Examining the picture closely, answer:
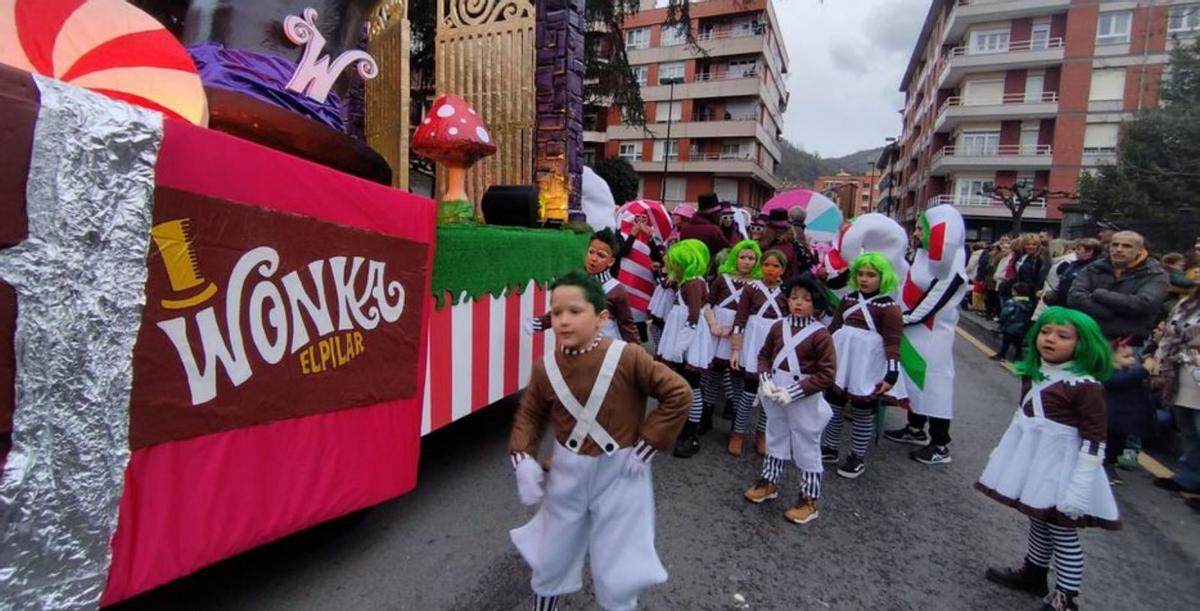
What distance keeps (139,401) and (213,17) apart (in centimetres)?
217

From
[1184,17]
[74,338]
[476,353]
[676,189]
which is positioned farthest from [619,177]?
[74,338]

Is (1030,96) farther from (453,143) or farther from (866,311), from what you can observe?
(453,143)

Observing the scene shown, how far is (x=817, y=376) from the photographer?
3320mm

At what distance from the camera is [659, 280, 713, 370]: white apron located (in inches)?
177

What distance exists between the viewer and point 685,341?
4.59m

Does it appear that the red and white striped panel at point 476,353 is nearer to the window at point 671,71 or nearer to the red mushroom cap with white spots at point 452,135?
the red mushroom cap with white spots at point 452,135

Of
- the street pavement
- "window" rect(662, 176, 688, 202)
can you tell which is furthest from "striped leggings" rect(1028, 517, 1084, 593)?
"window" rect(662, 176, 688, 202)

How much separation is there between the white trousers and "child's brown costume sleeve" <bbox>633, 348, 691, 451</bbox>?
13 cm

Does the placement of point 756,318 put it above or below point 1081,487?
above

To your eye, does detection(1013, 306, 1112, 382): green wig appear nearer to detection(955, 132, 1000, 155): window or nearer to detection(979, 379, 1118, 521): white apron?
detection(979, 379, 1118, 521): white apron

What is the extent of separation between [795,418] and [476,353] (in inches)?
74.5

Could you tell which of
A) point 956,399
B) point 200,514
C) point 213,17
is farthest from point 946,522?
point 213,17

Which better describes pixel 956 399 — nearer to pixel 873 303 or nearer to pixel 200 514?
pixel 873 303

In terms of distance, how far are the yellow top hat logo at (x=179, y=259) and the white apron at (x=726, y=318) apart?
348cm
